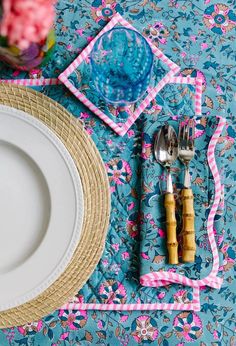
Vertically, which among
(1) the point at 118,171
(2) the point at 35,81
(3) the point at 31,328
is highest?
(2) the point at 35,81

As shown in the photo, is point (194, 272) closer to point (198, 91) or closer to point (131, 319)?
point (131, 319)

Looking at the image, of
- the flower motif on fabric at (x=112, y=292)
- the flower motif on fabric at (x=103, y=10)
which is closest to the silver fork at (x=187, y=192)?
the flower motif on fabric at (x=112, y=292)

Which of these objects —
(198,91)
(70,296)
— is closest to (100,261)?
(70,296)

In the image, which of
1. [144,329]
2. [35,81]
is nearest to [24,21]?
[35,81]

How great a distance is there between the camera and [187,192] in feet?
2.88

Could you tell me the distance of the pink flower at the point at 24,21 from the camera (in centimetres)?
79

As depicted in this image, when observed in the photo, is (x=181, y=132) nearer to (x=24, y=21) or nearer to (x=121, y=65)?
(x=121, y=65)

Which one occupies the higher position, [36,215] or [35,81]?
[35,81]

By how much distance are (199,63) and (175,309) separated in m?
0.37

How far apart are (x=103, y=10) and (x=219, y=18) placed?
177 mm

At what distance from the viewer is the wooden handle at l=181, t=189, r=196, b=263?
0.86m

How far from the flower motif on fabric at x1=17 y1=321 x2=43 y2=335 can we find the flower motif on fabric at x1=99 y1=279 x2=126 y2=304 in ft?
0.33

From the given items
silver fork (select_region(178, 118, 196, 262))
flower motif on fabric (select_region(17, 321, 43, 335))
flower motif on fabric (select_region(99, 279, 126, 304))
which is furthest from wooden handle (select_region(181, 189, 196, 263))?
flower motif on fabric (select_region(17, 321, 43, 335))

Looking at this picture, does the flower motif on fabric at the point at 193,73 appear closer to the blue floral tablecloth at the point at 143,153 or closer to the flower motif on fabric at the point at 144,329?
the blue floral tablecloth at the point at 143,153
